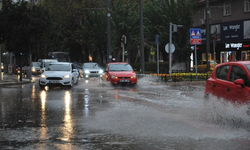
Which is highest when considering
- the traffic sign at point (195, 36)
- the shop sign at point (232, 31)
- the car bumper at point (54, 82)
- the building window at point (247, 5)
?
the building window at point (247, 5)

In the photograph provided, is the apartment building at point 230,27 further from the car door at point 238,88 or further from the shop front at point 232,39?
the car door at point 238,88

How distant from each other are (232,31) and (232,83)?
116ft

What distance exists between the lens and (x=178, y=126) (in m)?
10.0

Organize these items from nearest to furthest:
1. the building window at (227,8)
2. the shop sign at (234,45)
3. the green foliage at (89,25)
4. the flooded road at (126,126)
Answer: the flooded road at (126,126) → the green foliage at (89,25) → the shop sign at (234,45) → the building window at (227,8)

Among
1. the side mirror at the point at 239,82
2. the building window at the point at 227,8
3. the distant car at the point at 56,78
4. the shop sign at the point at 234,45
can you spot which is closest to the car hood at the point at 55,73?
the distant car at the point at 56,78

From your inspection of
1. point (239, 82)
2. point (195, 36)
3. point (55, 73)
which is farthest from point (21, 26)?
point (239, 82)

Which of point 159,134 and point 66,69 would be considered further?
point 66,69

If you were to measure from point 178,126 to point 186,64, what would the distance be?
29060 mm

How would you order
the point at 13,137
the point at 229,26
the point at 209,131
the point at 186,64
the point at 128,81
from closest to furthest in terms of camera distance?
the point at 13,137, the point at 209,131, the point at 128,81, the point at 186,64, the point at 229,26

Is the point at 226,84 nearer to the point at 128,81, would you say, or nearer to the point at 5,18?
the point at 128,81

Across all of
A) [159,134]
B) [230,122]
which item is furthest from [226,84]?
[159,134]

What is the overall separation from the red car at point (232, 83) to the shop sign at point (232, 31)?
109 ft

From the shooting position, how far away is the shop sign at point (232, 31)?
4359 cm

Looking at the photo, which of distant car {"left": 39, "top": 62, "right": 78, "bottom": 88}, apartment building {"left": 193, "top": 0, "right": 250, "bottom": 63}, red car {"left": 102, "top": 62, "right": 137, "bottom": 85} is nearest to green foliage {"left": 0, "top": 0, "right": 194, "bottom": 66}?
apartment building {"left": 193, "top": 0, "right": 250, "bottom": 63}
